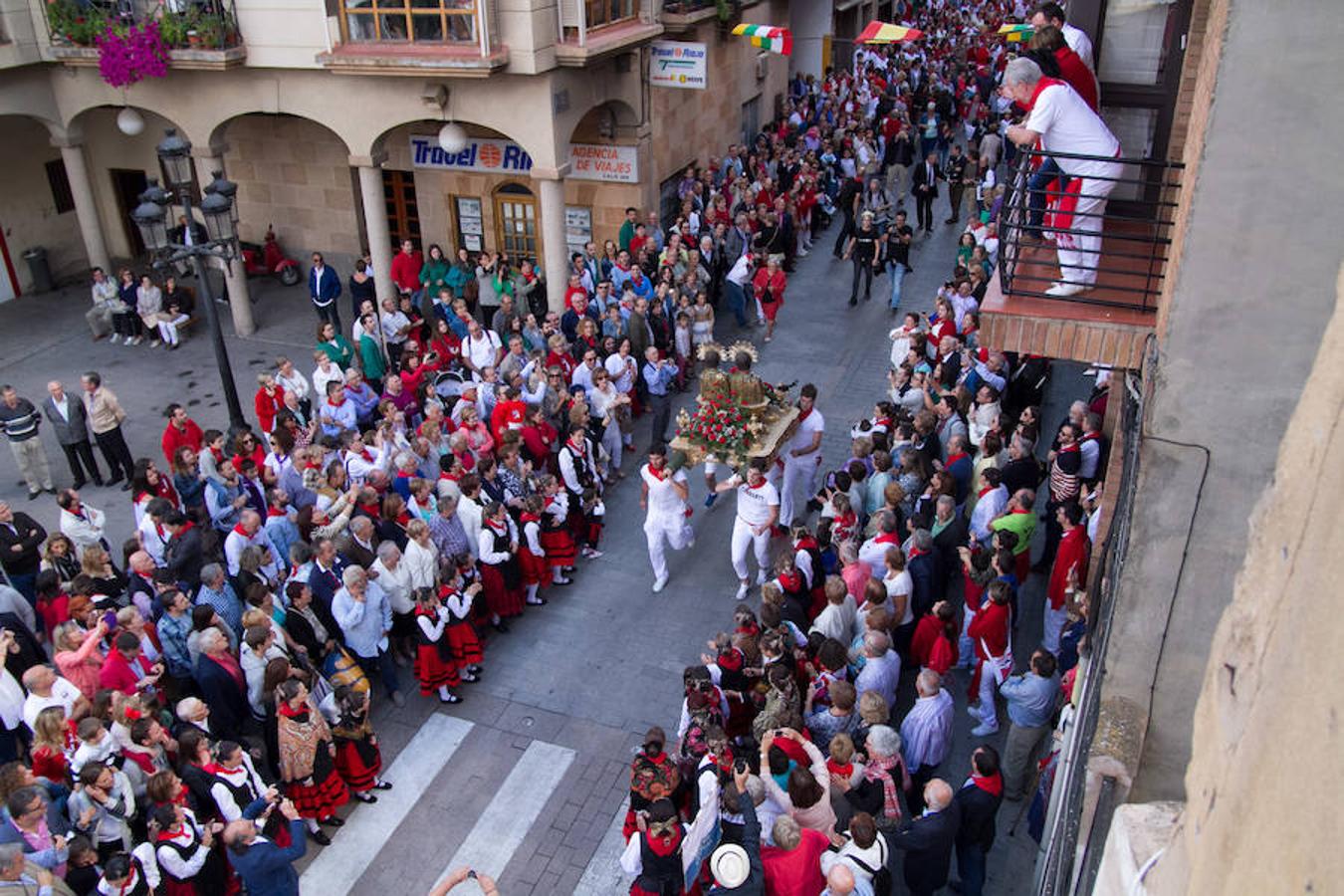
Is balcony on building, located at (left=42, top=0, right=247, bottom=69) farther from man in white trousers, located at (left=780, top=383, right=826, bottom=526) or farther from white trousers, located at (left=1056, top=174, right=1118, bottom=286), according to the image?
white trousers, located at (left=1056, top=174, right=1118, bottom=286)

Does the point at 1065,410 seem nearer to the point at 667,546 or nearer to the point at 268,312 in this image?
the point at 667,546

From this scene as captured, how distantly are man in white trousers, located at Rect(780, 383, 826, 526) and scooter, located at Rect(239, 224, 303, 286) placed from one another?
12417mm

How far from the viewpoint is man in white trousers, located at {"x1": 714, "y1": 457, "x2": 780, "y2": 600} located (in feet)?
34.0

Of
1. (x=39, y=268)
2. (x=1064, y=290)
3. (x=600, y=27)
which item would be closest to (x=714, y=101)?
(x=600, y=27)

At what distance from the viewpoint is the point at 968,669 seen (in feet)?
32.8

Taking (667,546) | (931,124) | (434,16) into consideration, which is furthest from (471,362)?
(931,124)

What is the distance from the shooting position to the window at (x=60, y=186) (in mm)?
20203

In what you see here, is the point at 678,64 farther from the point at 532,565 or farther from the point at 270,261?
the point at 532,565

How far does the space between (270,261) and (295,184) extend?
1.56m

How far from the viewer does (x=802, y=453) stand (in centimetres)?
1180

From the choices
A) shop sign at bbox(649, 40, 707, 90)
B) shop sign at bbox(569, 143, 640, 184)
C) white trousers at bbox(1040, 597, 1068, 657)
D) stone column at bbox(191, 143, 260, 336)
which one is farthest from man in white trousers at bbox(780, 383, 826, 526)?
stone column at bbox(191, 143, 260, 336)

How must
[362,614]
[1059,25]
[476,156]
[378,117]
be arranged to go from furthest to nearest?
1. [476,156]
2. [378,117]
3. [362,614]
4. [1059,25]

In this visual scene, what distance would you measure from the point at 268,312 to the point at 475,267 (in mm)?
4211

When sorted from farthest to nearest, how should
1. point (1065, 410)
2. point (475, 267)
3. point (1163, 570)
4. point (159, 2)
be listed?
1. point (475, 267)
2. point (159, 2)
3. point (1065, 410)
4. point (1163, 570)
